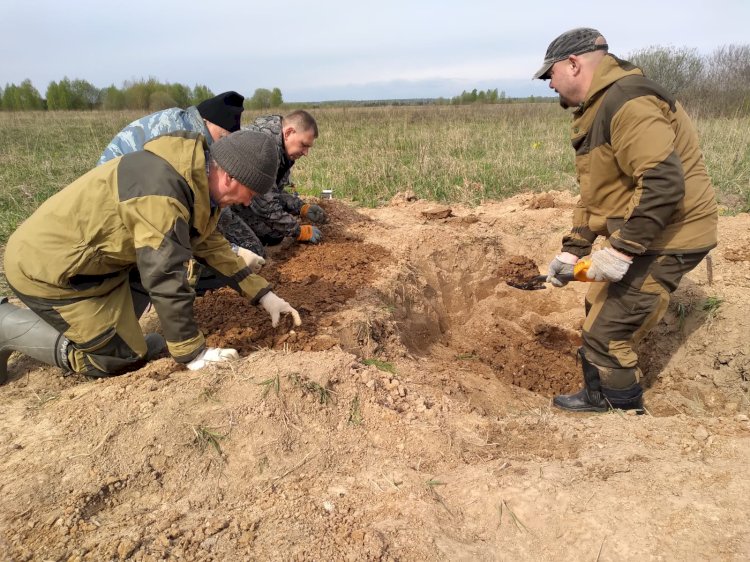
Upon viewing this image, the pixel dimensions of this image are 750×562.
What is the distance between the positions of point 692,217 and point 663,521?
1705 mm

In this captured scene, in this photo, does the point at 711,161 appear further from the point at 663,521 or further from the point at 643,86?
the point at 663,521

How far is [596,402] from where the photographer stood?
3344 mm

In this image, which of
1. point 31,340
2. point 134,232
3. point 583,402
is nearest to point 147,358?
point 31,340

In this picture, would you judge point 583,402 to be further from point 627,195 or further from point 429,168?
point 429,168

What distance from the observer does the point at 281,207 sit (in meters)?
5.08

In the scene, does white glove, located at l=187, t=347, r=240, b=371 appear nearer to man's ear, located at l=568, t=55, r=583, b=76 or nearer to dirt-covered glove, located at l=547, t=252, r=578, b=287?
dirt-covered glove, located at l=547, t=252, r=578, b=287

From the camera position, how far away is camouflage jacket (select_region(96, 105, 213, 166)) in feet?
12.4

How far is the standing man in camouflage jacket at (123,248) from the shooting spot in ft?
7.70

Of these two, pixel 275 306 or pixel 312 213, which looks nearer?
pixel 275 306

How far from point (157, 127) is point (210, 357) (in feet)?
6.85

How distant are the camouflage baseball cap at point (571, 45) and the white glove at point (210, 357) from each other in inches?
90.0

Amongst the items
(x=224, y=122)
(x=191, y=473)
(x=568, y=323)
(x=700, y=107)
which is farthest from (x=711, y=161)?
(x=700, y=107)

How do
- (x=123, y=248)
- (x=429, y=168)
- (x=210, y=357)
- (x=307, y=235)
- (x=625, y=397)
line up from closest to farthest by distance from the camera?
1. (x=123, y=248)
2. (x=210, y=357)
3. (x=625, y=397)
4. (x=307, y=235)
5. (x=429, y=168)

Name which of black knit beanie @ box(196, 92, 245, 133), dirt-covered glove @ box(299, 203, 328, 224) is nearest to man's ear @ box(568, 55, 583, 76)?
black knit beanie @ box(196, 92, 245, 133)
